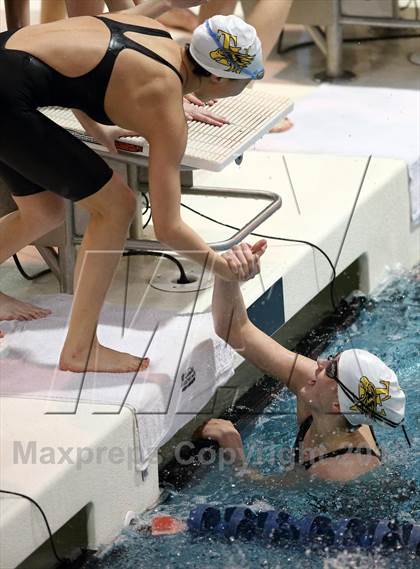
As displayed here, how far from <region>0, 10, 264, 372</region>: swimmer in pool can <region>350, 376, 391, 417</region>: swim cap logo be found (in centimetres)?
46

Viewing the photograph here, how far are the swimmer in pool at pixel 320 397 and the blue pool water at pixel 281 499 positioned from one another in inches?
2.1

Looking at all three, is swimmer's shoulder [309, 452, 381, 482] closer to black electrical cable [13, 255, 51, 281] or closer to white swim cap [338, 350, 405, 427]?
white swim cap [338, 350, 405, 427]

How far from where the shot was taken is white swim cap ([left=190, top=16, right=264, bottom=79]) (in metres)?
2.91

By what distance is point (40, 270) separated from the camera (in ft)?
12.5

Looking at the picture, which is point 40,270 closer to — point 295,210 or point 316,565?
point 295,210

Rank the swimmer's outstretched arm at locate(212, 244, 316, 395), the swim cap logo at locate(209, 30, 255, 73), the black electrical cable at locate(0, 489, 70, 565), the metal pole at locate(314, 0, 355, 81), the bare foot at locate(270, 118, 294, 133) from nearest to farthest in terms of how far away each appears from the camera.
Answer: the black electrical cable at locate(0, 489, 70, 565)
the swim cap logo at locate(209, 30, 255, 73)
the swimmer's outstretched arm at locate(212, 244, 316, 395)
the bare foot at locate(270, 118, 294, 133)
the metal pole at locate(314, 0, 355, 81)

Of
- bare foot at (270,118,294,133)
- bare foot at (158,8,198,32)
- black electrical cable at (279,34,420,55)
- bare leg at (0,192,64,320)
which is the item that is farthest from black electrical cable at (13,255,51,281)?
black electrical cable at (279,34,420,55)

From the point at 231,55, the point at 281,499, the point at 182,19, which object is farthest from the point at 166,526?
the point at 182,19

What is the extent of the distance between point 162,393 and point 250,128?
2.91 ft

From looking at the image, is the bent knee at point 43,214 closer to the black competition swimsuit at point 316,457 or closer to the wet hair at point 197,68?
the wet hair at point 197,68

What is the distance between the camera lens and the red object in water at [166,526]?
9.98 feet

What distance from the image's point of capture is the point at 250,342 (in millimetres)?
3449

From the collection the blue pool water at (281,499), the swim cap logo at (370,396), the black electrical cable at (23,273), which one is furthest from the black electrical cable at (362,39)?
the swim cap logo at (370,396)

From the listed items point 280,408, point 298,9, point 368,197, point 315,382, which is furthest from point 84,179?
point 298,9
